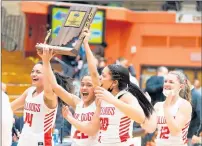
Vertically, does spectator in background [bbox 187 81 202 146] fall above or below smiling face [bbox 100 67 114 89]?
below

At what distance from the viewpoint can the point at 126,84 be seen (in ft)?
22.0

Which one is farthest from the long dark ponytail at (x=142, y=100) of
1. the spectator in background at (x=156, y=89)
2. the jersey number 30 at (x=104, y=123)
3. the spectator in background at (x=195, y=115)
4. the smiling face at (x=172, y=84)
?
the spectator in background at (x=156, y=89)

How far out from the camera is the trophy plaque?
20.6 feet

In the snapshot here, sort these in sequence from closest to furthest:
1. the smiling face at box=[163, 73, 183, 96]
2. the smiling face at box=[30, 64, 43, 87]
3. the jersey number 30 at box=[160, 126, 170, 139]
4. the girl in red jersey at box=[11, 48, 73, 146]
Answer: the girl in red jersey at box=[11, 48, 73, 146]
the smiling face at box=[30, 64, 43, 87]
the smiling face at box=[163, 73, 183, 96]
the jersey number 30 at box=[160, 126, 170, 139]

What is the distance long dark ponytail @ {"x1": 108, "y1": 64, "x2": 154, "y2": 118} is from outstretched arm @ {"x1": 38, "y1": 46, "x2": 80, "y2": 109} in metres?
0.62

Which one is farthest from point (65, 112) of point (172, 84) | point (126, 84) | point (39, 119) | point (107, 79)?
point (172, 84)

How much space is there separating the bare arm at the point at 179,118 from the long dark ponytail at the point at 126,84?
19.9 inches

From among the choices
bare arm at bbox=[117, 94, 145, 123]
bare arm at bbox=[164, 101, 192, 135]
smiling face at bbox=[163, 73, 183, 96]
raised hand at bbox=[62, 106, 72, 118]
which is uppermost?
smiling face at bbox=[163, 73, 183, 96]

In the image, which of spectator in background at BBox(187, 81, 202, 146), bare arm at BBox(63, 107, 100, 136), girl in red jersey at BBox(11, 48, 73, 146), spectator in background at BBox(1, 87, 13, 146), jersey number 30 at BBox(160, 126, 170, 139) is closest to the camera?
spectator in background at BBox(1, 87, 13, 146)

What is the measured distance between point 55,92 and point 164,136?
1538 mm

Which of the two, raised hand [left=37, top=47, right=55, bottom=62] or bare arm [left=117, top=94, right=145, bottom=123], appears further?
raised hand [left=37, top=47, right=55, bottom=62]

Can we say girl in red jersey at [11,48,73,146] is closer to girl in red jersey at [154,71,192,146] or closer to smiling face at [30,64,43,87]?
smiling face at [30,64,43,87]

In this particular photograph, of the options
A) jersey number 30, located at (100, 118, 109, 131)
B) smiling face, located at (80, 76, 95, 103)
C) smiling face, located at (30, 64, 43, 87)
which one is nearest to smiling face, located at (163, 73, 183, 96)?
smiling face, located at (80, 76, 95, 103)

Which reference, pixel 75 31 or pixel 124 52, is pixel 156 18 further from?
pixel 75 31
